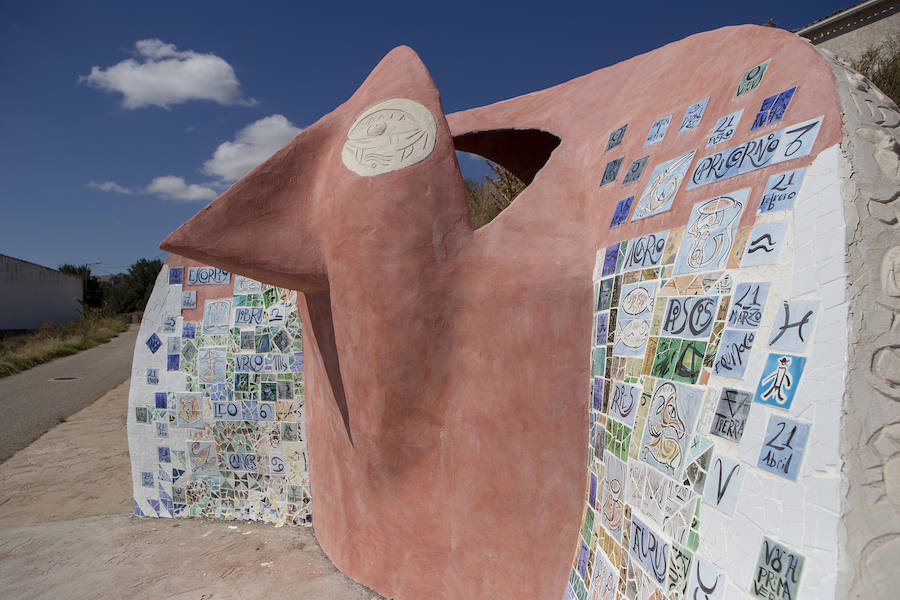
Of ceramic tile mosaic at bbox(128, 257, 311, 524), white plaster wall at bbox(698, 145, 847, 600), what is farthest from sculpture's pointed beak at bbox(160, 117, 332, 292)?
white plaster wall at bbox(698, 145, 847, 600)

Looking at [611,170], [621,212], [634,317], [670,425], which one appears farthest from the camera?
[611,170]

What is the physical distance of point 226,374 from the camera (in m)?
5.57

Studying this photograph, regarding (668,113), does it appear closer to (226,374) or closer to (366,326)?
(366,326)

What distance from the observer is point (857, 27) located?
1103 centimetres

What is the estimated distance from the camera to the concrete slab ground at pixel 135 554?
4.45 meters

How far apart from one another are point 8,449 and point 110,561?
6267 millimetres

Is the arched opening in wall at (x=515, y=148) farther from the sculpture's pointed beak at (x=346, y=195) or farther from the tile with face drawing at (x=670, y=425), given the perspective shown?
the tile with face drawing at (x=670, y=425)

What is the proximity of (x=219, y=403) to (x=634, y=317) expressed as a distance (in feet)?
15.0

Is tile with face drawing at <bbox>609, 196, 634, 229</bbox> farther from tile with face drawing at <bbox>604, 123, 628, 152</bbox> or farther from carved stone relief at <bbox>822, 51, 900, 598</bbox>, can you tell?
carved stone relief at <bbox>822, 51, 900, 598</bbox>

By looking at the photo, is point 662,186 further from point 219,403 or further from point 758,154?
point 219,403

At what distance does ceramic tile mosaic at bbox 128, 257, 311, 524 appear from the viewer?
5391 millimetres

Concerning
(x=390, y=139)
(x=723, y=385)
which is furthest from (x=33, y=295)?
(x=723, y=385)

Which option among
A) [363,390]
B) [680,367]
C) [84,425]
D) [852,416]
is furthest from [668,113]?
[84,425]

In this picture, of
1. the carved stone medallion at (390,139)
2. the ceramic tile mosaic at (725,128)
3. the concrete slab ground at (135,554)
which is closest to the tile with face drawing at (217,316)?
the concrete slab ground at (135,554)
